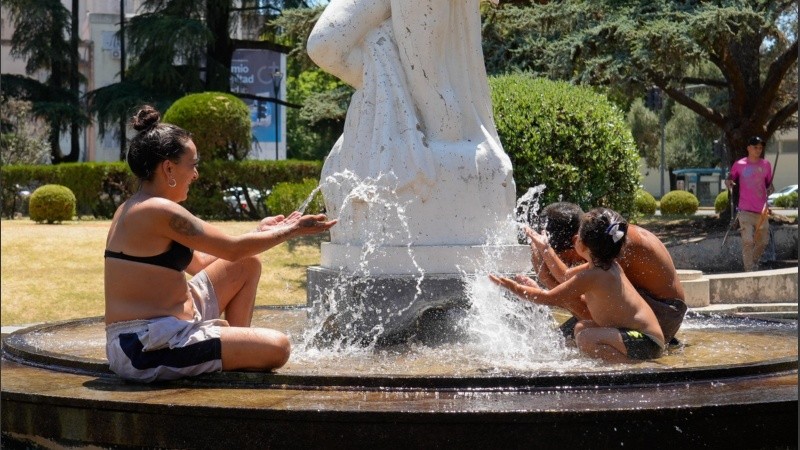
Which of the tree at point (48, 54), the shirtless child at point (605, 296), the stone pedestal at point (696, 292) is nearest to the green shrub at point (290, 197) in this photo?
the stone pedestal at point (696, 292)

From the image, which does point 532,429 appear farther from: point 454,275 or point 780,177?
point 780,177

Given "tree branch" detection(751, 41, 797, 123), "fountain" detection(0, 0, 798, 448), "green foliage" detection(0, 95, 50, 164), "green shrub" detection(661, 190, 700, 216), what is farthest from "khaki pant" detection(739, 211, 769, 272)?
"green foliage" detection(0, 95, 50, 164)

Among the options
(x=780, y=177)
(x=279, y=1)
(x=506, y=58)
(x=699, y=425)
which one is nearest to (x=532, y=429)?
(x=699, y=425)

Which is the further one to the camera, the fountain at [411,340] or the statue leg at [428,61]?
the statue leg at [428,61]

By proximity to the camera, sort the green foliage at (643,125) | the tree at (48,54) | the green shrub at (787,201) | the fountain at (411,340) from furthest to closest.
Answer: the green foliage at (643,125) < the green shrub at (787,201) < the tree at (48,54) < the fountain at (411,340)

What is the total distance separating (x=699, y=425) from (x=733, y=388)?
1.61ft

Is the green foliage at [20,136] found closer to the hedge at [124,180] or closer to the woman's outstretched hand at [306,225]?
the hedge at [124,180]

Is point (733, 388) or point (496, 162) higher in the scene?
point (496, 162)

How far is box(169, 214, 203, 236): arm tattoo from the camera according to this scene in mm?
4273

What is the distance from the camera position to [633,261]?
5551 mm

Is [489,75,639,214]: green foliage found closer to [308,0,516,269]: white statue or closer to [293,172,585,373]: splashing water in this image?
[308,0,516,269]: white statue

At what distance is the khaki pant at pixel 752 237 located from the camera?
43.5 ft

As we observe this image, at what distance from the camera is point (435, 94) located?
6.13m

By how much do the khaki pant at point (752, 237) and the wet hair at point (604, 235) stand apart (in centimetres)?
872
